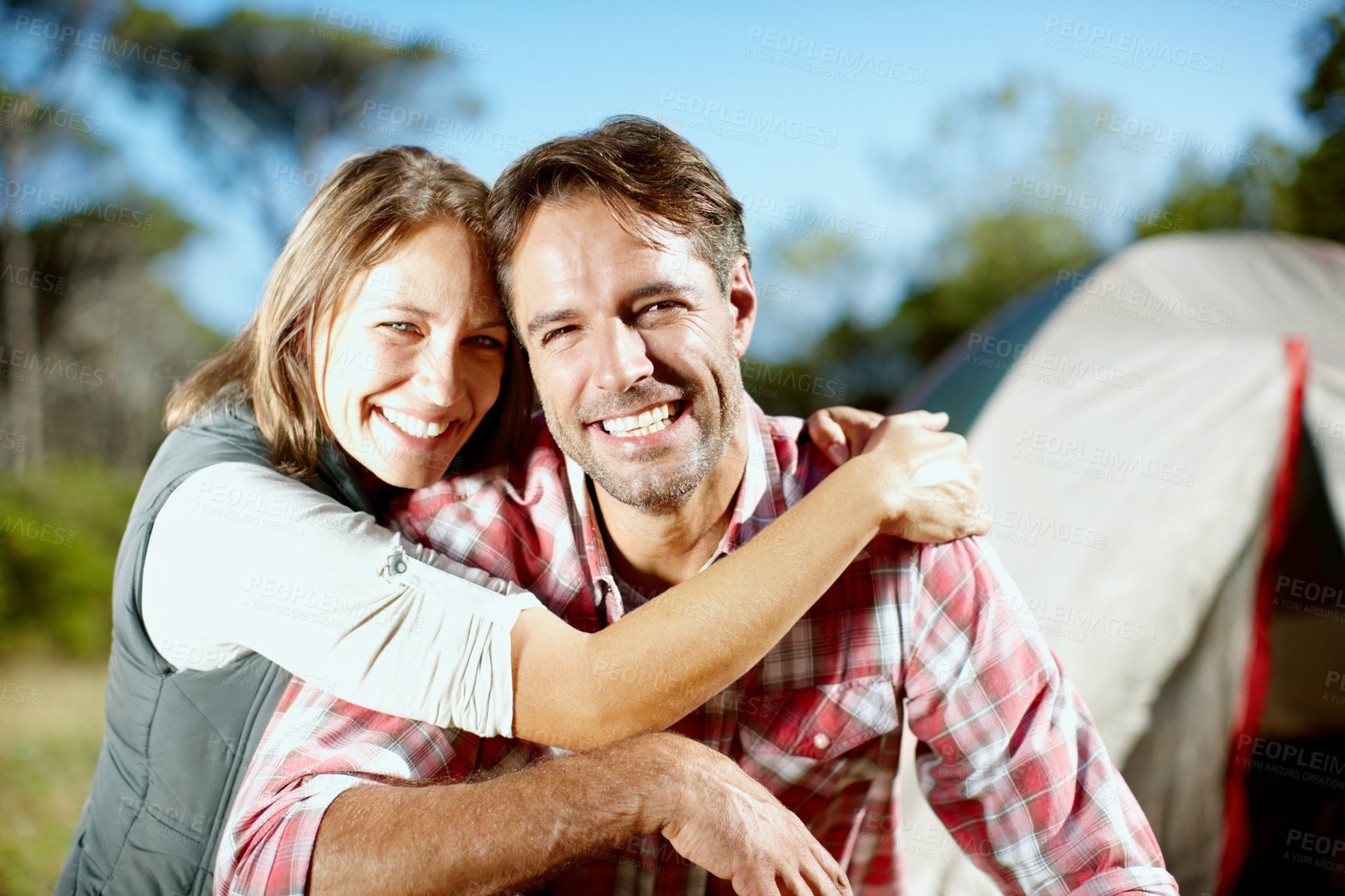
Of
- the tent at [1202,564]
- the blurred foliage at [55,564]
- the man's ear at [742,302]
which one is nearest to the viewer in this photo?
the man's ear at [742,302]

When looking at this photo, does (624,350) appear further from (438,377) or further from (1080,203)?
(1080,203)

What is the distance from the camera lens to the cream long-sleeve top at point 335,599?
117 cm

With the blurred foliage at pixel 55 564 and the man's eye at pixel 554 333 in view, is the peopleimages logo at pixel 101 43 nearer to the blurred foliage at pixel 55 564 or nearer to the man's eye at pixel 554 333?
the blurred foliage at pixel 55 564

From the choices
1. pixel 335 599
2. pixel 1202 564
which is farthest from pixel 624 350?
pixel 1202 564

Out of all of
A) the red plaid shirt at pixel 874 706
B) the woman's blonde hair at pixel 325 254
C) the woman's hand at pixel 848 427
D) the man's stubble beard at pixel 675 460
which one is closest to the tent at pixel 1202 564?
the red plaid shirt at pixel 874 706

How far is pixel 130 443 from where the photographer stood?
7180 mm

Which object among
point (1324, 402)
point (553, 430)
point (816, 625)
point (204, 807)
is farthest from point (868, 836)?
point (1324, 402)

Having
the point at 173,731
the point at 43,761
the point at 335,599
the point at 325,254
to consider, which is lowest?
the point at 43,761

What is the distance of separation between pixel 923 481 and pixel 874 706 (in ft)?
1.24

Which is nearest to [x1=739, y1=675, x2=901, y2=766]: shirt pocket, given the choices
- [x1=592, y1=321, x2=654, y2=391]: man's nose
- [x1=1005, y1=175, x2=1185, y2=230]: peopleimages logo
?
[x1=592, y1=321, x2=654, y2=391]: man's nose

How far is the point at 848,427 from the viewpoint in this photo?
1.52 m

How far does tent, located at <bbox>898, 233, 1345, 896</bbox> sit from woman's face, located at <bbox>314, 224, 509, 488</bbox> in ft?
A: 4.59

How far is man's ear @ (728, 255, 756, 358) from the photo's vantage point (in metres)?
1.52

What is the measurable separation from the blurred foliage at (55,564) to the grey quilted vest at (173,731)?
15.9 ft
